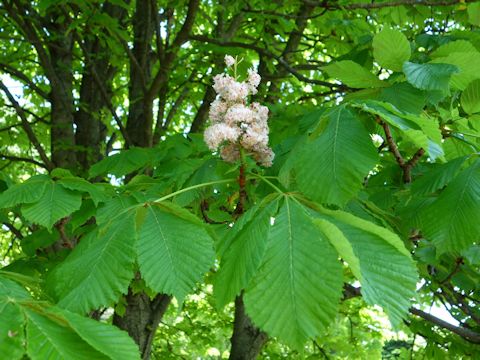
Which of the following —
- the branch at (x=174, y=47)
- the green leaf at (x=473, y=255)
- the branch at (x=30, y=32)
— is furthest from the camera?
the branch at (x=30, y=32)

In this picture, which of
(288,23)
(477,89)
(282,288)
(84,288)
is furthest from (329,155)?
(288,23)

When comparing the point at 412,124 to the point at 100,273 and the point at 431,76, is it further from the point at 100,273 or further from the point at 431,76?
the point at 100,273

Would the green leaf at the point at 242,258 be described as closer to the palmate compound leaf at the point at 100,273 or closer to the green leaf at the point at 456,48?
the palmate compound leaf at the point at 100,273

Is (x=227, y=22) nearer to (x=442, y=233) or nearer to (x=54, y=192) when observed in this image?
(x=54, y=192)

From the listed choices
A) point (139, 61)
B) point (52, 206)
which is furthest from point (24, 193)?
point (139, 61)

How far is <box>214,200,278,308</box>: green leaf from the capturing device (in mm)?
846

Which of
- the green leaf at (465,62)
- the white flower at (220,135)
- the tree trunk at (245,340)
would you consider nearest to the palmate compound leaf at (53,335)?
the white flower at (220,135)

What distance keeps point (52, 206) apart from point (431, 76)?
1061 millimetres

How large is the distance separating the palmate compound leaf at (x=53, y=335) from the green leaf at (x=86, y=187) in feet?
2.56

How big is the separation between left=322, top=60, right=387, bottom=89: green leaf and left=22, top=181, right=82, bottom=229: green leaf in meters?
0.80

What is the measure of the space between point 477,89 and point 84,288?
1.17 meters

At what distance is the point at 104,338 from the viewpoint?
79 centimetres

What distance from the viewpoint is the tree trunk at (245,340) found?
12.9 ft

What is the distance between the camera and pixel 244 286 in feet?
2.75
